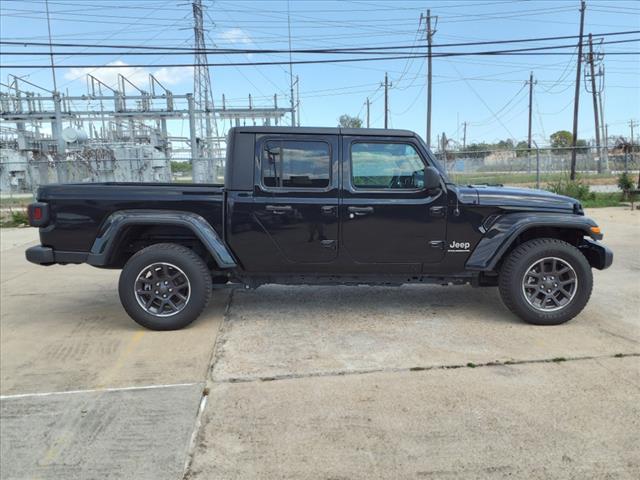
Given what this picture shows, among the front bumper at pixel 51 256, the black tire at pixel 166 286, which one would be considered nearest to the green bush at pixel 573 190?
the black tire at pixel 166 286

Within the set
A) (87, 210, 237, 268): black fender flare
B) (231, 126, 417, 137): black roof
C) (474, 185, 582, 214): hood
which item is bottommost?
(87, 210, 237, 268): black fender flare

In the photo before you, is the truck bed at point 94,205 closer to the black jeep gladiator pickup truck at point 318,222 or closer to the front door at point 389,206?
the black jeep gladiator pickup truck at point 318,222

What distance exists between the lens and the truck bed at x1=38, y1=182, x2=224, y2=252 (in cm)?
447

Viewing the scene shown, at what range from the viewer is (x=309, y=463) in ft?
8.39

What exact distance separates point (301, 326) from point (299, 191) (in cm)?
129

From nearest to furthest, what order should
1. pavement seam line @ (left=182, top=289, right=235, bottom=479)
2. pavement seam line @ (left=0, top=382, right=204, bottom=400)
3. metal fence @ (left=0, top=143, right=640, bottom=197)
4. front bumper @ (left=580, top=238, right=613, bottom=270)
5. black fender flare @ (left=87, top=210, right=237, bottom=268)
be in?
pavement seam line @ (left=182, top=289, right=235, bottom=479) → pavement seam line @ (left=0, top=382, right=204, bottom=400) → black fender flare @ (left=87, top=210, right=237, bottom=268) → front bumper @ (left=580, top=238, right=613, bottom=270) → metal fence @ (left=0, top=143, right=640, bottom=197)

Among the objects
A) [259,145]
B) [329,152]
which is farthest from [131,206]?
[329,152]

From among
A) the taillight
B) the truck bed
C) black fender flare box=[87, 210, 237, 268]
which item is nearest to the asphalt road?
black fender flare box=[87, 210, 237, 268]

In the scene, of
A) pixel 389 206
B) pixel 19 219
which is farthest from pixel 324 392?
pixel 19 219

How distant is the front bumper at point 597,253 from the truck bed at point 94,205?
3599mm

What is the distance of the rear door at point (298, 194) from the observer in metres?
4.46

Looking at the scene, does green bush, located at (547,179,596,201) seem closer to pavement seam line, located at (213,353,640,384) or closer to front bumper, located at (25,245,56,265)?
pavement seam line, located at (213,353,640,384)

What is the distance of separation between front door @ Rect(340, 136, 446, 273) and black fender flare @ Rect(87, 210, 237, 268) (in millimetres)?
1181

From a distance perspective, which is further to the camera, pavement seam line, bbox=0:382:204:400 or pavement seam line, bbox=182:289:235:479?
pavement seam line, bbox=0:382:204:400
